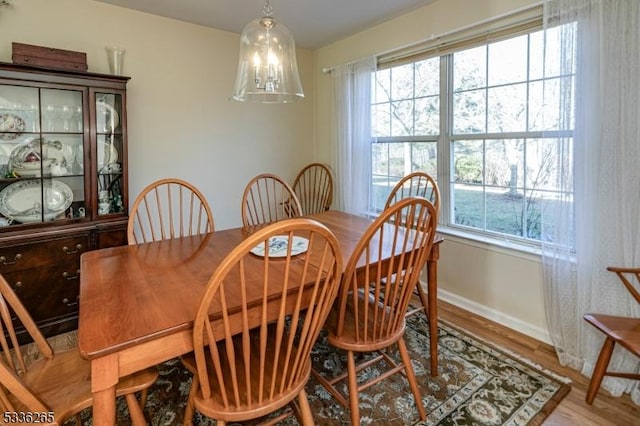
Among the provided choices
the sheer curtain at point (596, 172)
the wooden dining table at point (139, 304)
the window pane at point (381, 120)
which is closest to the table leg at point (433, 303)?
the wooden dining table at point (139, 304)

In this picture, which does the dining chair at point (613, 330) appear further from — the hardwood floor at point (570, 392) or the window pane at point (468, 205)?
the window pane at point (468, 205)

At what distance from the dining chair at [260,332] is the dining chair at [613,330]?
135cm

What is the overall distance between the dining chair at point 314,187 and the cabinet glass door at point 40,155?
2.03 m

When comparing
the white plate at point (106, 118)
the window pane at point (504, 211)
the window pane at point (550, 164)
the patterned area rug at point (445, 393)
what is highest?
the white plate at point (106, 118)

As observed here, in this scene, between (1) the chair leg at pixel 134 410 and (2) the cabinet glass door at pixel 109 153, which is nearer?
(1) the chair leg at pixel 134 410

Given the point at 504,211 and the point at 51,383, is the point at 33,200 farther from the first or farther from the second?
the point at 504,211

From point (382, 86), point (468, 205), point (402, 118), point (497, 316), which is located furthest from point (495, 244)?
point (382, 86)

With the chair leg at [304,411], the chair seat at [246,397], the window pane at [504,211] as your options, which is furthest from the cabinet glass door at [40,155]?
the window pane at [504,211]

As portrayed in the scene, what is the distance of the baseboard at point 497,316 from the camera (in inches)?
89.5

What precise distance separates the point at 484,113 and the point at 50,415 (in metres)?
2.81

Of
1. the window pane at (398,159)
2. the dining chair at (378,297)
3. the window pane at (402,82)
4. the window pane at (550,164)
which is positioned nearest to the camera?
the dining chair at (378,297)

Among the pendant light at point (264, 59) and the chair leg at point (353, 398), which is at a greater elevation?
the pendant light at point (264, 59)

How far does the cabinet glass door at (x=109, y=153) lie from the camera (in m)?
2.57

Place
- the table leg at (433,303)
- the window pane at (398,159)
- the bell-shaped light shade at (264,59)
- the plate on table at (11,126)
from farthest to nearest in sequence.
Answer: the window pane at (398,159) → the plate on table at (11,126) → the table leg at (433,303) → the bell-shaped light shade at (264,59)
